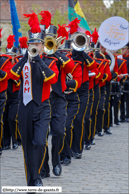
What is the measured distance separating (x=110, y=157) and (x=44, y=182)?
232 centimetres

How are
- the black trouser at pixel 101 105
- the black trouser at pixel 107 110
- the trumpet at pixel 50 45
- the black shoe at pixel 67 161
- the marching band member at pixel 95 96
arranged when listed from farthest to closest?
the black trouser at pixel 107 110 → the black trouser at pixel 101 105 → the marching band member at pixel 95 96 → the black shoe at pixel 67 161 → the trumpet at pixel 50 45

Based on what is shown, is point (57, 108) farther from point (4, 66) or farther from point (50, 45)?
point (4, 66)

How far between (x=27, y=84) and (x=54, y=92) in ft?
3.29

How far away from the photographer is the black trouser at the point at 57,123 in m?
7.02

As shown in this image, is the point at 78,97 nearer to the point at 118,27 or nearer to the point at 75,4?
the point at 118,27

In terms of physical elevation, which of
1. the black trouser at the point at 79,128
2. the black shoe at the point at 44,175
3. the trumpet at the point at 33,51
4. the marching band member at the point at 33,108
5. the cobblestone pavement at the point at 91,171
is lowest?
the cobblestone pavement at the point at 91,171

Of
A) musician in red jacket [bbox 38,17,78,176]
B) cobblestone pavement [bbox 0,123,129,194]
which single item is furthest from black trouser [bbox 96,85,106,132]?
musician in red jacket [bbox 38,17,78,176]

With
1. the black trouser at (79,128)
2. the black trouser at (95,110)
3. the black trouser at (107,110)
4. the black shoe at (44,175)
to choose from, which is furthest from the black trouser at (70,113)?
the black trouser at (107,110)

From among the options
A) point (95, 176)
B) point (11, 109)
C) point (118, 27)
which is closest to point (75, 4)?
point (118, 27)

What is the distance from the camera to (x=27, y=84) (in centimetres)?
609

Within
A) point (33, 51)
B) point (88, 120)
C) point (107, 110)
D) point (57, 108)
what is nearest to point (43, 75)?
point (33, 51)

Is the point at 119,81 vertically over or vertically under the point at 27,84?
under

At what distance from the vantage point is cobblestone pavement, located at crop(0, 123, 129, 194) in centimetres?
641

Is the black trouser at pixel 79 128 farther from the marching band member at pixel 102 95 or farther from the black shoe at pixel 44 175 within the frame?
the marching band member at pixel 102 95
